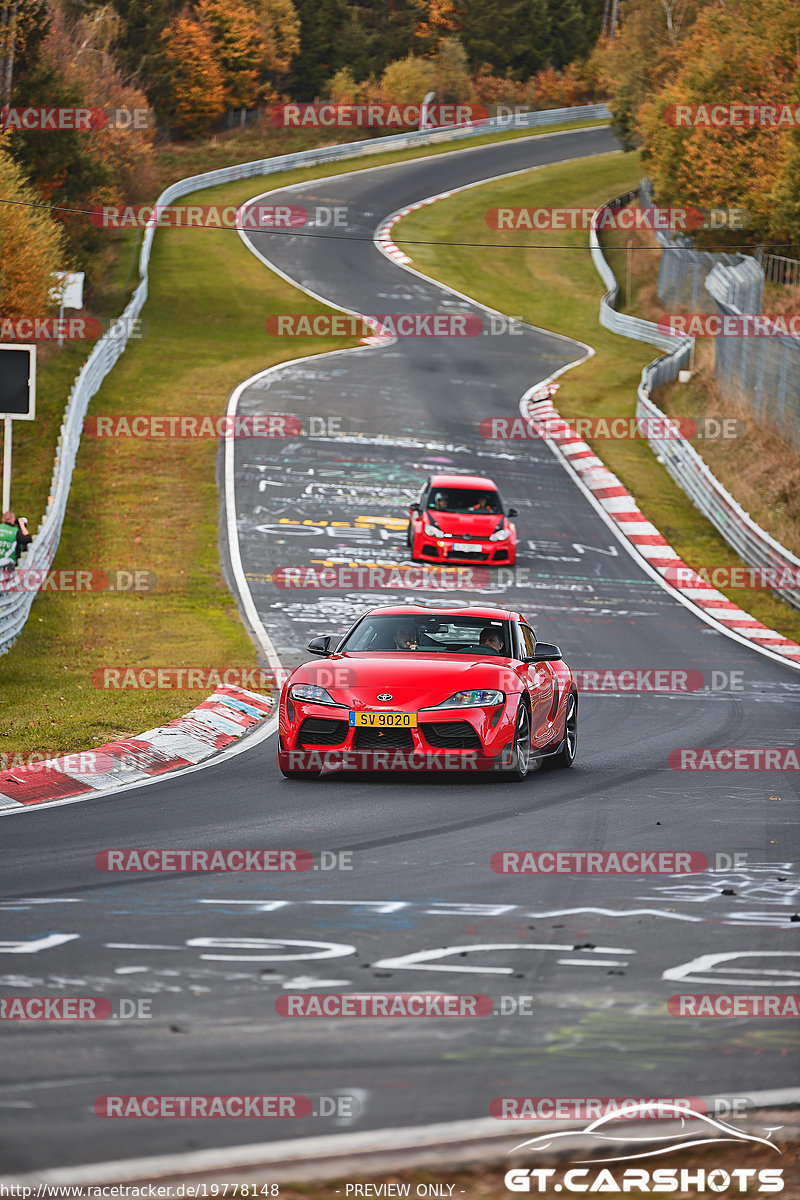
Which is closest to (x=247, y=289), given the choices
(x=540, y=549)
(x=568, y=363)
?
(x=568, y=363)

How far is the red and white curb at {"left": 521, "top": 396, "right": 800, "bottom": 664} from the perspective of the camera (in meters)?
24.4

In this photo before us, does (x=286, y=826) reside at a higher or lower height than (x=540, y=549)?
higher

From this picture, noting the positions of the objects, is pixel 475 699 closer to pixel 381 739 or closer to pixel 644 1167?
pixel 381 739

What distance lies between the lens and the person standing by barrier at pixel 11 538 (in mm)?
20938

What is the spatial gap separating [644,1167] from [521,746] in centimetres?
758

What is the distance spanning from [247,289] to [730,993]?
5117 cm

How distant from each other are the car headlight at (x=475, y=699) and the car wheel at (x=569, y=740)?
1.54 metres

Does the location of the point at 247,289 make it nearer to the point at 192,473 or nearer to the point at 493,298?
the point at 493,298

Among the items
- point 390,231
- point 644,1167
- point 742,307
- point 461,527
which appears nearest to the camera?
point 644,1167

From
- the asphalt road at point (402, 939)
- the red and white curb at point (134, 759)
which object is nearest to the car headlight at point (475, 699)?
the asphalt road at point (402, 939)

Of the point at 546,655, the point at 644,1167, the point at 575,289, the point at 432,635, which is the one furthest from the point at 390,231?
the point at 644,1167

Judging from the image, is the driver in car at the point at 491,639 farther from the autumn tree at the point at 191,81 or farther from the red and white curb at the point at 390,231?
the autumn tree at the point at 191,81

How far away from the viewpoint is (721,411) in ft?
128

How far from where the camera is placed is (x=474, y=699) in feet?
38.9
